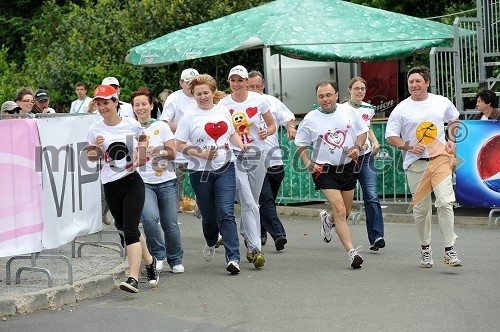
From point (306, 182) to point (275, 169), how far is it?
4.92m

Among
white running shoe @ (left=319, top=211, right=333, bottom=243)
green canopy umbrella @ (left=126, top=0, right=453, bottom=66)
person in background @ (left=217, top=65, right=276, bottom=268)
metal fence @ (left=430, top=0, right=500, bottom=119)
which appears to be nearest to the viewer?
person in background @ (left=217, top=65, right=276, bottom=268)

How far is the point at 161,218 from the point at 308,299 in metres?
2.22

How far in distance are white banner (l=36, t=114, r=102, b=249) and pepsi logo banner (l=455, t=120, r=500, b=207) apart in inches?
239

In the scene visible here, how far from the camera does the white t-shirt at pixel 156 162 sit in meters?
10.3

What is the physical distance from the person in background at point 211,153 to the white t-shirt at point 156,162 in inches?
6.8

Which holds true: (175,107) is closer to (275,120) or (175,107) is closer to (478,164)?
(275,120)

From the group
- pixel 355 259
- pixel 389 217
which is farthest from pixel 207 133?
pixel 389 217

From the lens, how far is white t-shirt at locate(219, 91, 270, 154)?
1127 cm

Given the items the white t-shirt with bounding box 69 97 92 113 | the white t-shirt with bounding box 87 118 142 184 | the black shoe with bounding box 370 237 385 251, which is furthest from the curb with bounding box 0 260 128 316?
the white t-shirt with bounding box 69 97 92 113

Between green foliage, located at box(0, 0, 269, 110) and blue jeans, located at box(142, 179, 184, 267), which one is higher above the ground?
green foliage, located at box(0, 0, 269, 110)

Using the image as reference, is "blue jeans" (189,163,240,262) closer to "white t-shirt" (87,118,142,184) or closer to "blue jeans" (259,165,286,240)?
"white t-shirt" (87,118,142,184)

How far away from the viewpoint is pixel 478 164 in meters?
14.8

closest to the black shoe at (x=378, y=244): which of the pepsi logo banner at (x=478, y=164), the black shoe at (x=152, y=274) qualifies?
the black shoe at (x=152, y=274)

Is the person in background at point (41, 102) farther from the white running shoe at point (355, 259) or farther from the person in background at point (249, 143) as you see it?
the white running shoe at point (355, 259)
